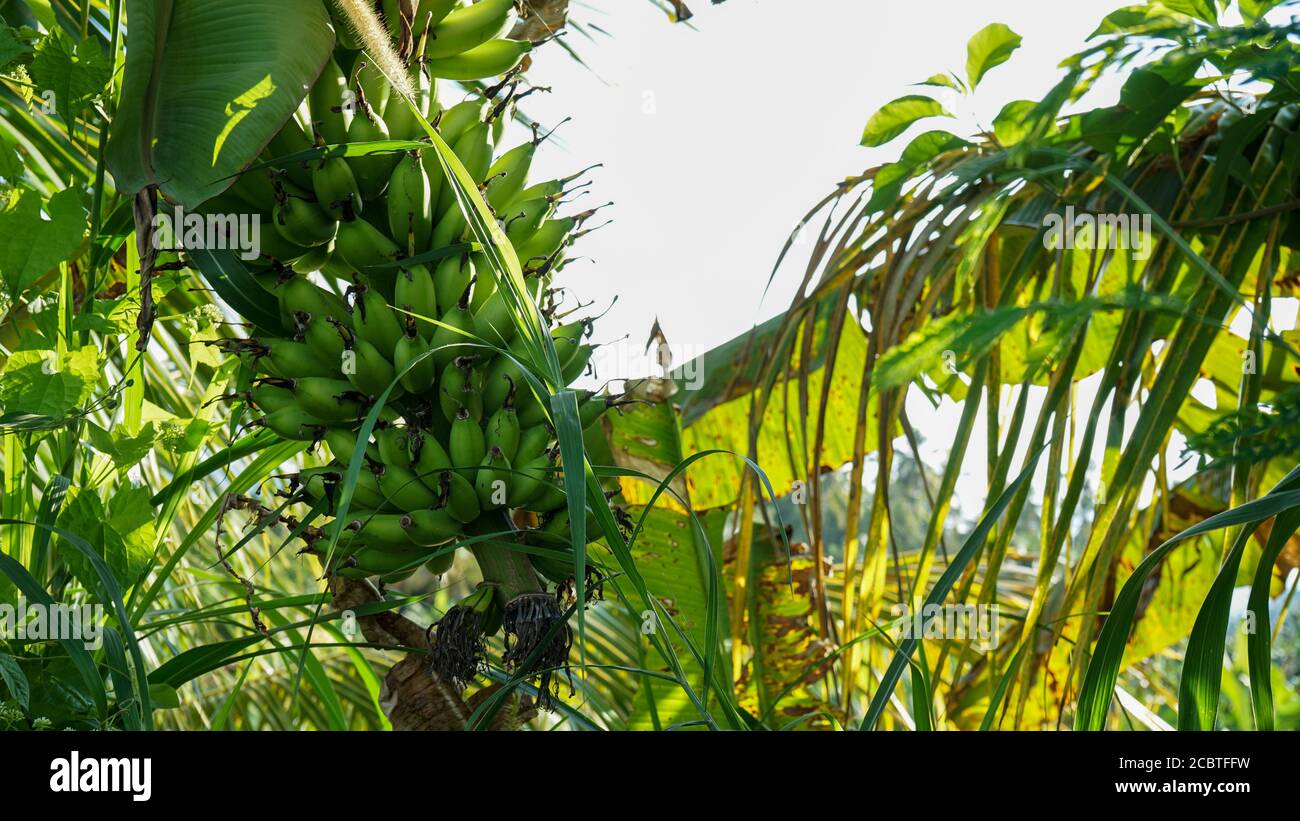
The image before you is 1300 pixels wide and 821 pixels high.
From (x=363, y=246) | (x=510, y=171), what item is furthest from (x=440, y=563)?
(x=510, y=171)

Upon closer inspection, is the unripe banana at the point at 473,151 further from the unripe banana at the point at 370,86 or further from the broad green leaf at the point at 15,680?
the broad green leaf at the point at 15,680

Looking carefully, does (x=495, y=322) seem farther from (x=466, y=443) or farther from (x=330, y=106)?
(x=330, y=106)

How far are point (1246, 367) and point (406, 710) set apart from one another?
109 cm

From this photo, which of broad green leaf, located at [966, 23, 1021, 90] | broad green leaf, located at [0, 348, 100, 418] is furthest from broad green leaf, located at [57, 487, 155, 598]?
broad green leaf, located at [966, 23, 1021, 90]

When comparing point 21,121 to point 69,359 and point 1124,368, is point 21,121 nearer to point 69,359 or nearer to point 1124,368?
point 69,359

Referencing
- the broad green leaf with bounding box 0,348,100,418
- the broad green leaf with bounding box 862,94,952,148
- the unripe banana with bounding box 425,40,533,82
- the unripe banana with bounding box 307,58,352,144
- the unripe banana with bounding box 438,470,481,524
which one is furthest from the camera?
the broad green leaf with bounding box 862,94,952,148

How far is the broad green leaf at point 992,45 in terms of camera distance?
1.14 m

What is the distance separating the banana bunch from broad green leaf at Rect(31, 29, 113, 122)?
0.45ft

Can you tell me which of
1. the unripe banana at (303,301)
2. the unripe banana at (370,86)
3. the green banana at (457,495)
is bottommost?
the green banana at (457,495)

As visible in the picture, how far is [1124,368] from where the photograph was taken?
128 cm

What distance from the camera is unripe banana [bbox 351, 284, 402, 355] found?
88 centimetres

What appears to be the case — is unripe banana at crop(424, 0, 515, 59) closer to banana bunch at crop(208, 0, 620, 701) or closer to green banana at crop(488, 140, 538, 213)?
banana bunch at crop(208, 0, 620, 701)

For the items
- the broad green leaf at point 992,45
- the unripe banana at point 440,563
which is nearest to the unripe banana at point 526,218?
the unripe banana at point 440,563
